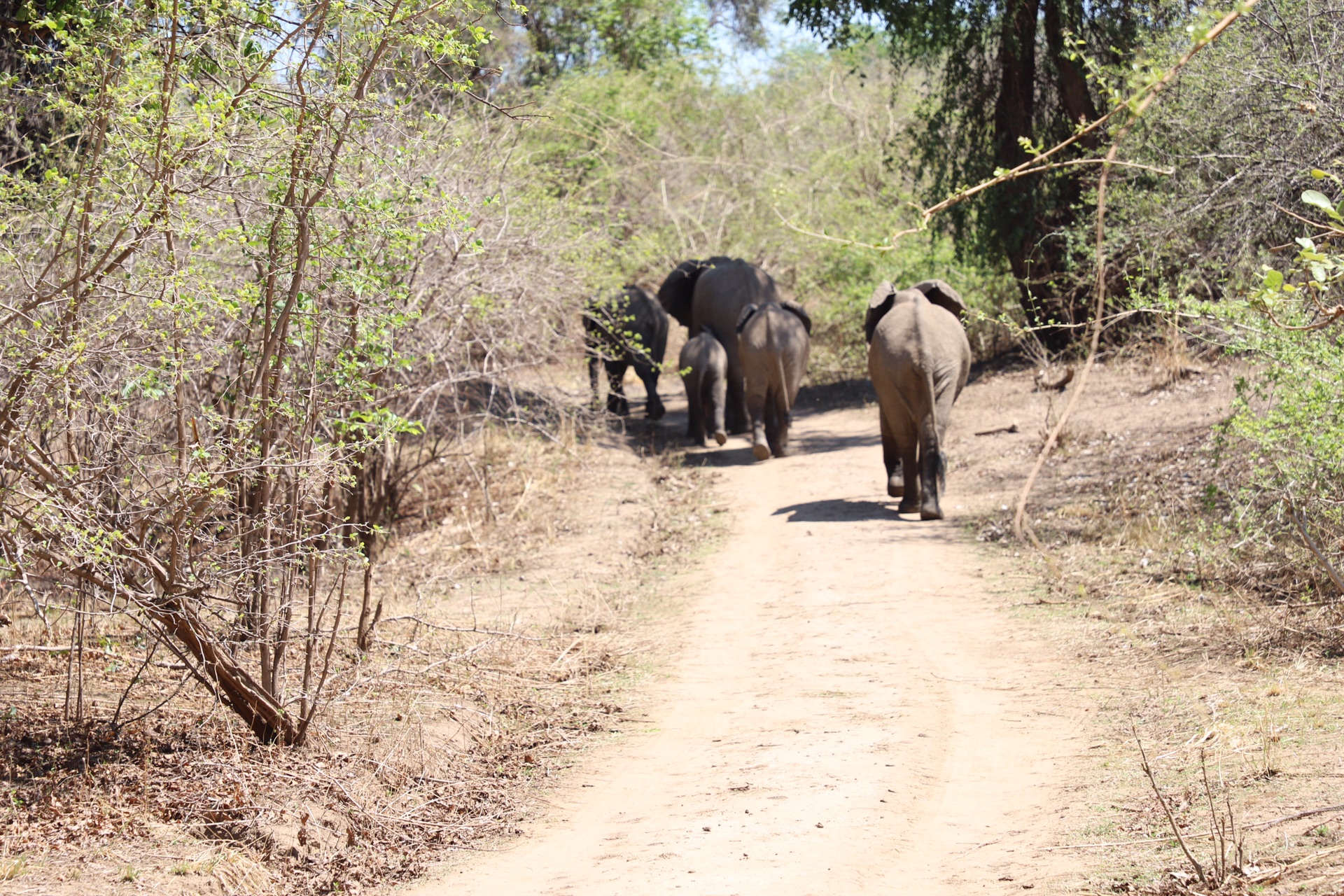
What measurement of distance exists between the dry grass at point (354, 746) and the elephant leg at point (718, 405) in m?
5.23

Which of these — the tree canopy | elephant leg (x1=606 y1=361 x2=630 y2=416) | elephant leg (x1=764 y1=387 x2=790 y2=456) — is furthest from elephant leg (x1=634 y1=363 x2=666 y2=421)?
the tree canopy

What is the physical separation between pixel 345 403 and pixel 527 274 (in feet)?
16.7

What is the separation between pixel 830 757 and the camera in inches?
249

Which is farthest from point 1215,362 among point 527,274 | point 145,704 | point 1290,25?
point 145,704

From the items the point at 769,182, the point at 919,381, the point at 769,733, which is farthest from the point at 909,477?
the point at 769,182

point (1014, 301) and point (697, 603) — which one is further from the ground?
point (1014, 301)

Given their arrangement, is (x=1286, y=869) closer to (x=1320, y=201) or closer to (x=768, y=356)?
(x=1320, y=201)

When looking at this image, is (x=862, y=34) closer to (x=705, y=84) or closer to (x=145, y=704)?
(x=705, y=84)

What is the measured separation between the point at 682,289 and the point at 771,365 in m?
4.31

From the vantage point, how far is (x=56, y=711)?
6.95m

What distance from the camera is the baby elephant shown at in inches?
647

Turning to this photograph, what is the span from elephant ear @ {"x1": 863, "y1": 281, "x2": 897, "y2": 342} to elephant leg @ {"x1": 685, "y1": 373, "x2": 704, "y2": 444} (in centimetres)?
405

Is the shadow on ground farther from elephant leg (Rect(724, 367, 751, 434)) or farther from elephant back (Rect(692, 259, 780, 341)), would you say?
elephant back (Rect(692, 259, 780, 341))

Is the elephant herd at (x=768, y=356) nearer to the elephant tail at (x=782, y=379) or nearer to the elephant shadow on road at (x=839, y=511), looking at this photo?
the elephant tail at (x=782, y=379)
